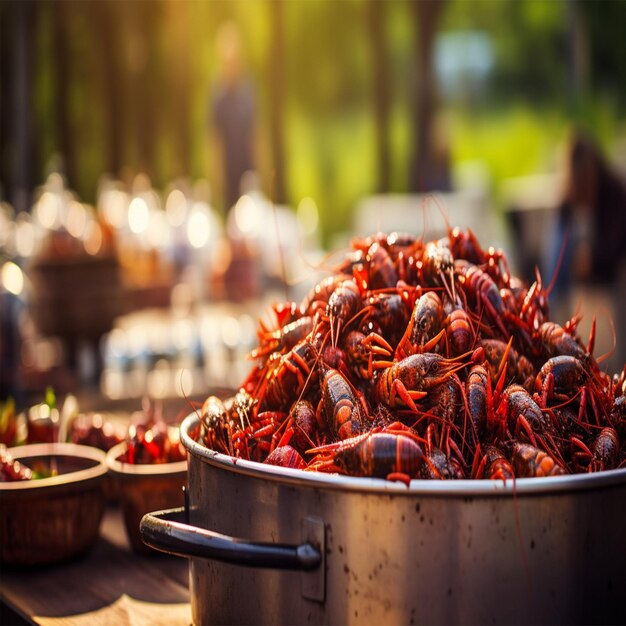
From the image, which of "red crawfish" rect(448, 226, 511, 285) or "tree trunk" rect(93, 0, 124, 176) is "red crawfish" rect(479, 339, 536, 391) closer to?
"red crawfish" rect(448, 226, 511, 285)

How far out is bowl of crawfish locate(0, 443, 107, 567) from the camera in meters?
1.65

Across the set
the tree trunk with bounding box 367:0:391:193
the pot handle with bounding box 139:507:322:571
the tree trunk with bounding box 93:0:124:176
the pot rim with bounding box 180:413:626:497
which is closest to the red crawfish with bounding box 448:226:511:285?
the pot rim with bounding box 180:413:626:497

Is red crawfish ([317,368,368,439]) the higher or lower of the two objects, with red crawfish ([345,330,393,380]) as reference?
lower

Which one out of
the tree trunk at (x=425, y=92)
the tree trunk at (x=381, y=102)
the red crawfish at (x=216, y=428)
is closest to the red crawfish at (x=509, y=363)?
the red crawfish at (x=216, y=428)

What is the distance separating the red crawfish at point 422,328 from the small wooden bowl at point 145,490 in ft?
2.00

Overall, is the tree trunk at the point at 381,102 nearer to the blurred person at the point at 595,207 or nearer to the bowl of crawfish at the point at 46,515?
the blurred person at the point at 595,207

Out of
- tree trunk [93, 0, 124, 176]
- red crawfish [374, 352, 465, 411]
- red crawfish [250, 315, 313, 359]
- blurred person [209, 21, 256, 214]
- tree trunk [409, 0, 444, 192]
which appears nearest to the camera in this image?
red crawfish [374, 352, 465, 411]

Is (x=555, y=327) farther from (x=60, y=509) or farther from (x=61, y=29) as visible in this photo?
(x=61, y=29)

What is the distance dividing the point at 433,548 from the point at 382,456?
0.40 ft

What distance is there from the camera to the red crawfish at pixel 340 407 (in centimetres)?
123

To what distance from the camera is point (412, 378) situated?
1.24 metres

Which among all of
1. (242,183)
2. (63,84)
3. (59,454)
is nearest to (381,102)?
(242,183)

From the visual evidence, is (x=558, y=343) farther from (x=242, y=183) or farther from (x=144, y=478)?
(x=242, y=183)

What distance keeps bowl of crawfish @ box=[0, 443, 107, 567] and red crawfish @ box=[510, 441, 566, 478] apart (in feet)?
2.90
